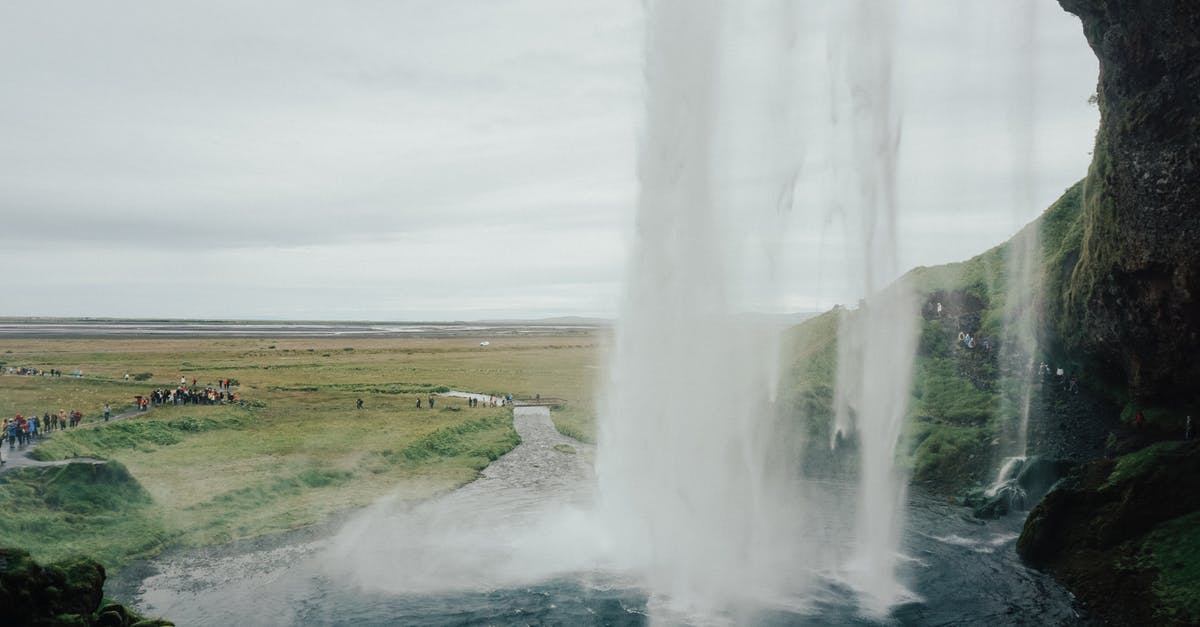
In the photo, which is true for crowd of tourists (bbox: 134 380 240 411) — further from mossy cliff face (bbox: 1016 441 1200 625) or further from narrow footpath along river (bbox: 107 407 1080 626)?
mossy cliff face (bbox: 1016 441 1200 625)

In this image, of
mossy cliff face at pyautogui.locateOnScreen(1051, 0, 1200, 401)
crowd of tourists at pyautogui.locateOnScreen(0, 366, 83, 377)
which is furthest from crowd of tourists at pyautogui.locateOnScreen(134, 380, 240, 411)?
mossy cliff face at pyautogui.locateOnScreen(1051, 0, 1200, 401)

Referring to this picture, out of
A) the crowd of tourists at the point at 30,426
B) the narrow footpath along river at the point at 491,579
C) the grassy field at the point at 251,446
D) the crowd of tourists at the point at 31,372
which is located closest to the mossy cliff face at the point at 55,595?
the narrow footpath along river at the point at 491,579

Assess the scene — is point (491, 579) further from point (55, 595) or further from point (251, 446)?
point (251, 446)

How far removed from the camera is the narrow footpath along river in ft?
77.4

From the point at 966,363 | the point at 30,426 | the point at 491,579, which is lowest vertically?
the point at 491,579

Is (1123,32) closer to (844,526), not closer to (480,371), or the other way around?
(844,526)

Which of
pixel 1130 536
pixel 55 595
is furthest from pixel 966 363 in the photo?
pixel 55 595

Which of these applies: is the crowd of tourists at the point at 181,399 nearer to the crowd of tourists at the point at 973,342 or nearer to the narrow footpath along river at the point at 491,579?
the narrow footpath along river at the point at 491,579

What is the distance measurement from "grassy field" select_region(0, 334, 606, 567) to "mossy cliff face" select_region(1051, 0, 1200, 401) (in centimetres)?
2474

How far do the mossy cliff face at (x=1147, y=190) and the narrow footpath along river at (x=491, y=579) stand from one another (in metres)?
10.4

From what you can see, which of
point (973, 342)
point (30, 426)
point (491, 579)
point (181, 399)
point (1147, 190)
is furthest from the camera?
point (181, 399)

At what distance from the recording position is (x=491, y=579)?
27188mm

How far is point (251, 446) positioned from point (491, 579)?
30020 mm

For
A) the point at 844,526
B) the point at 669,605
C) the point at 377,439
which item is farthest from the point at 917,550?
the point at 377,439
